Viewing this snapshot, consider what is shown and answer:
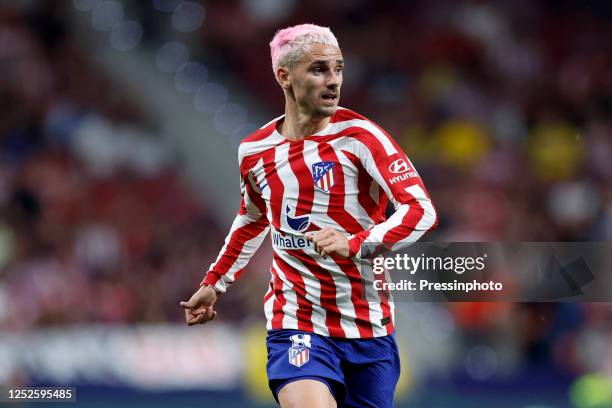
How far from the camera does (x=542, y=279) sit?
523 centimetres

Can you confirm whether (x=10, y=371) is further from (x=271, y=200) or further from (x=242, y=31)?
(x=242, y=31)

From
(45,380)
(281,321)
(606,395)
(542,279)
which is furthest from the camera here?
(45,380)

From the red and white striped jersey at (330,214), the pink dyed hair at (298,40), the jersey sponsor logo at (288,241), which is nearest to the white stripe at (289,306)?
the red and white striped jersey at (330,214)

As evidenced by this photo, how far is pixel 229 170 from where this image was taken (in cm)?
1140

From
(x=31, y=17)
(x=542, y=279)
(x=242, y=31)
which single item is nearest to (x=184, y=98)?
(x=242, y=31)

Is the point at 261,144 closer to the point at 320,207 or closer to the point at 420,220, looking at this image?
the point at 320,207

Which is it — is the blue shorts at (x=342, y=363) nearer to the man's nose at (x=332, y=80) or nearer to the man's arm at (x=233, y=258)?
the man's arm at (x=233, y=258)

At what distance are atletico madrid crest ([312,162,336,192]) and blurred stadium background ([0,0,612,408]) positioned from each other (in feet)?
14.7

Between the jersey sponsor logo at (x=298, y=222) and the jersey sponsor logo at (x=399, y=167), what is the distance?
1.33 ft

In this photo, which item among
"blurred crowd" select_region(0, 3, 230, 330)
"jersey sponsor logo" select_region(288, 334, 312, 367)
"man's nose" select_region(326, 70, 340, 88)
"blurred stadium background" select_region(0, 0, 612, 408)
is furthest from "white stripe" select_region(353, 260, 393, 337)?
"blurred crowd" select_region(0, 3, 230, 330)

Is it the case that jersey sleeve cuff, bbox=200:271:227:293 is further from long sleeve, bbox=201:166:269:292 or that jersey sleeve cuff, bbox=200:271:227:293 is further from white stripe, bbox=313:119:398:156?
white stripe, bbox=313:119:398:156

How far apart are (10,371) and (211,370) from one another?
1.68 m

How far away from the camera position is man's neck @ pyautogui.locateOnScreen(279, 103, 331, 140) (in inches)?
161

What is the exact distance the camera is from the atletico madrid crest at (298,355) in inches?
154
